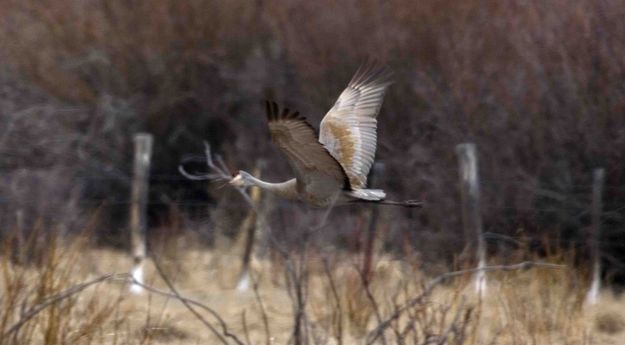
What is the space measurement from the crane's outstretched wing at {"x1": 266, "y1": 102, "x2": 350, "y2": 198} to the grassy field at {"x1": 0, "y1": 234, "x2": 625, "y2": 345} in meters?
0.37

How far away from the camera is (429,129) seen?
10398 millimetres

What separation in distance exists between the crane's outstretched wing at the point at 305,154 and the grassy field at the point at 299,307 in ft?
1.21

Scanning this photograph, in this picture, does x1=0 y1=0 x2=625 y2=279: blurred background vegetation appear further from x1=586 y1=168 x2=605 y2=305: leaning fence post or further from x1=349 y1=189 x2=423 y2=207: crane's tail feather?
x1=349 y1=189 x2=423 y2=207: crane's tail feather

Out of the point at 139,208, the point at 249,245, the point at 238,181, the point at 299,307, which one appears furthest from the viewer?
the point at 249,245

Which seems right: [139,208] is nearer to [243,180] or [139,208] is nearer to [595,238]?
[243,180]

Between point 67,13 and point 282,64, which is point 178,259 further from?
point 67,13

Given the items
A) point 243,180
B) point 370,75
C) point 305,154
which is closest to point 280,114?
point 305,154

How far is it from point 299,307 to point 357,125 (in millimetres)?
2985

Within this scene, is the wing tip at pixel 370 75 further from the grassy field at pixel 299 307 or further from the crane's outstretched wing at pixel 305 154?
the crane's outstretched wing at pixel 305 154

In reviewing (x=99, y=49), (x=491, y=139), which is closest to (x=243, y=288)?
(x=491, y=139)

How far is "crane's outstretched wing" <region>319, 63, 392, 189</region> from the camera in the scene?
21.9 feet

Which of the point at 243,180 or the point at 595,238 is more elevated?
the point at 243,180

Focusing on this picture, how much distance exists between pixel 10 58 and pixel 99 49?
89cm

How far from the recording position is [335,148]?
6.70 meters
